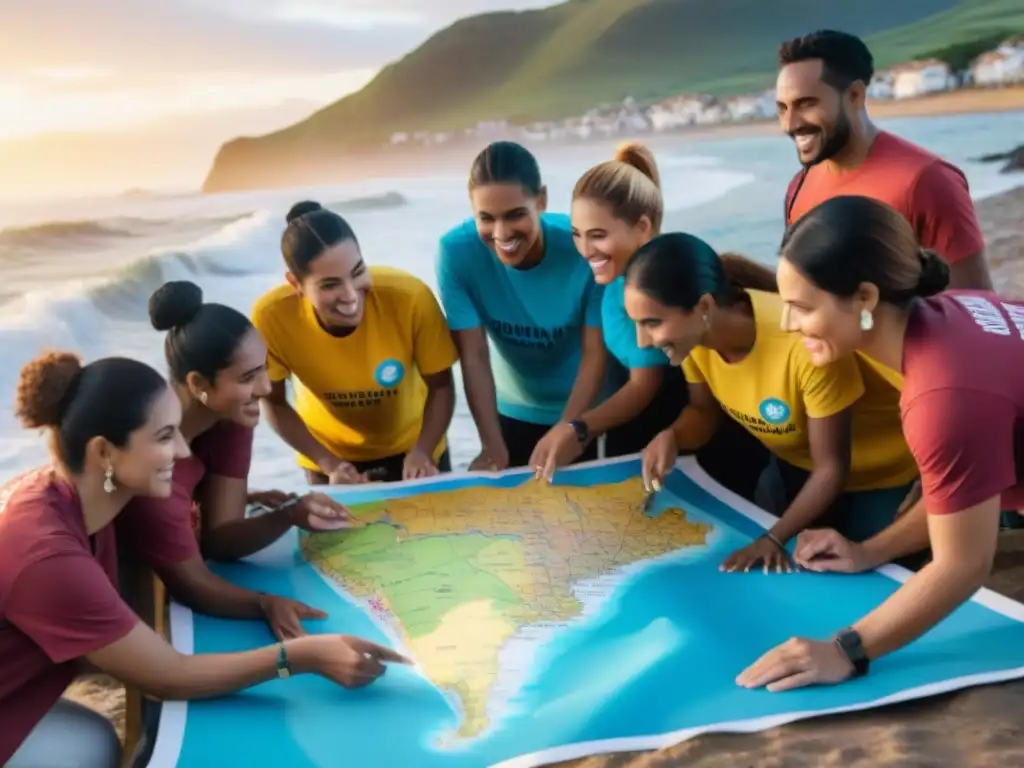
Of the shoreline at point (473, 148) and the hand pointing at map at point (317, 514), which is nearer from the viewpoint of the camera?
the hand pointing at map at point (317, 514)

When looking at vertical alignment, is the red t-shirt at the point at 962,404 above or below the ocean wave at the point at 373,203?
below

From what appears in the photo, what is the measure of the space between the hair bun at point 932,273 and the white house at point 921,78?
4.47 m

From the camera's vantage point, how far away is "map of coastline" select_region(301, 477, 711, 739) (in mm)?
1513

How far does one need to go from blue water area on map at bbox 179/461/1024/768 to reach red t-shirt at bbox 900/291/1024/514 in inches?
12.6

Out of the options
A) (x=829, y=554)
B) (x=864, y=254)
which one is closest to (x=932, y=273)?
(x=864, y=254)

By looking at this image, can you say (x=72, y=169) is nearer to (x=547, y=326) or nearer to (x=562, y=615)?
(x=547, y=326)

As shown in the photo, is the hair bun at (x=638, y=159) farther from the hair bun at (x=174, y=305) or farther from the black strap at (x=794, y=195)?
the hair bun at (x=174, y=305)

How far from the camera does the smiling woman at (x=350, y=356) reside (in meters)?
1.98

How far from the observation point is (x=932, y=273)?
4.41ft

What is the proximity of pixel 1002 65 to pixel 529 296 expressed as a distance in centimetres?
427

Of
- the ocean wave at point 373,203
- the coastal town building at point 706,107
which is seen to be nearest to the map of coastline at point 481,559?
the ocean wave at point 373,203

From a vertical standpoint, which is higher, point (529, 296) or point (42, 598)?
point (529, 296)

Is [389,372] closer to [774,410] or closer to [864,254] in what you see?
[774,410]

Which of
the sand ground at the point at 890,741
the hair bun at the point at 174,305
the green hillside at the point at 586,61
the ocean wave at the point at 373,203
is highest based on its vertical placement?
the green hillside at the point at 586,61
